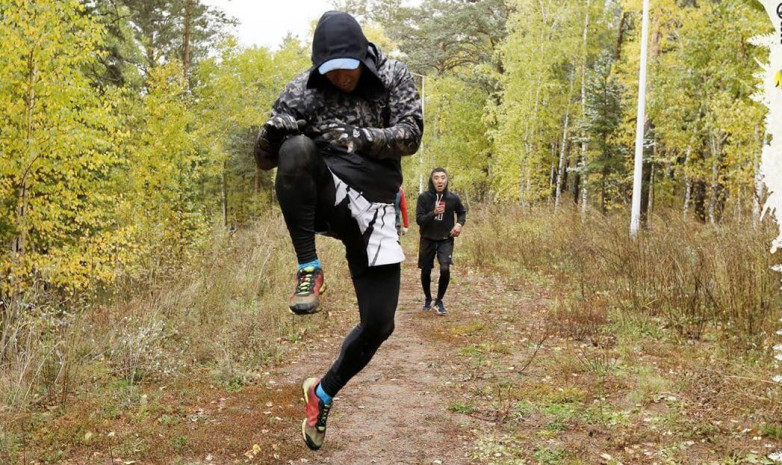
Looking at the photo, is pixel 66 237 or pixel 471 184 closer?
pixel 66 237

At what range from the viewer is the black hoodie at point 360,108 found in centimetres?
275

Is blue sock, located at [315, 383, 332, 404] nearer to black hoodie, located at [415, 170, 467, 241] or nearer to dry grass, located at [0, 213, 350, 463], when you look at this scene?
dry grass, located at [0, 213, 350, 463]

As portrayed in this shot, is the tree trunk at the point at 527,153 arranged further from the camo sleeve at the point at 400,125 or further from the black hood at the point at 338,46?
the black hood at the point at 338,46

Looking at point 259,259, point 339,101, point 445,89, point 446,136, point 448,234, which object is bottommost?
point 259,259

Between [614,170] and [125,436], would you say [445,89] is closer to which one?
[614,170]

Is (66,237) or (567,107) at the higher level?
(567,107)

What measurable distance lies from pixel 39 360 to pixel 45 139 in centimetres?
665

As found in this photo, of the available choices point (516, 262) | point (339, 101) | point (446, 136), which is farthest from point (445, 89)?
point (339, 101)

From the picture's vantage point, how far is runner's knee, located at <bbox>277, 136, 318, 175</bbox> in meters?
2.64

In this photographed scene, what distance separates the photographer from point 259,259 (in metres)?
10.6

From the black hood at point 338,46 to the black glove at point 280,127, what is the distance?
29cm

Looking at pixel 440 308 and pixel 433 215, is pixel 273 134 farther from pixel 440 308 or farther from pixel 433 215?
pixel 440 308

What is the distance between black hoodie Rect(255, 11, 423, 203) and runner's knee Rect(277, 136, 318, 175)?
0.49 feet

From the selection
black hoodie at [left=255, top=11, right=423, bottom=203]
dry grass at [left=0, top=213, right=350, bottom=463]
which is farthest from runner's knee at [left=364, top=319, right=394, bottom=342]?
dry grass at [left=0, top=213, right=350, bottom=463]
